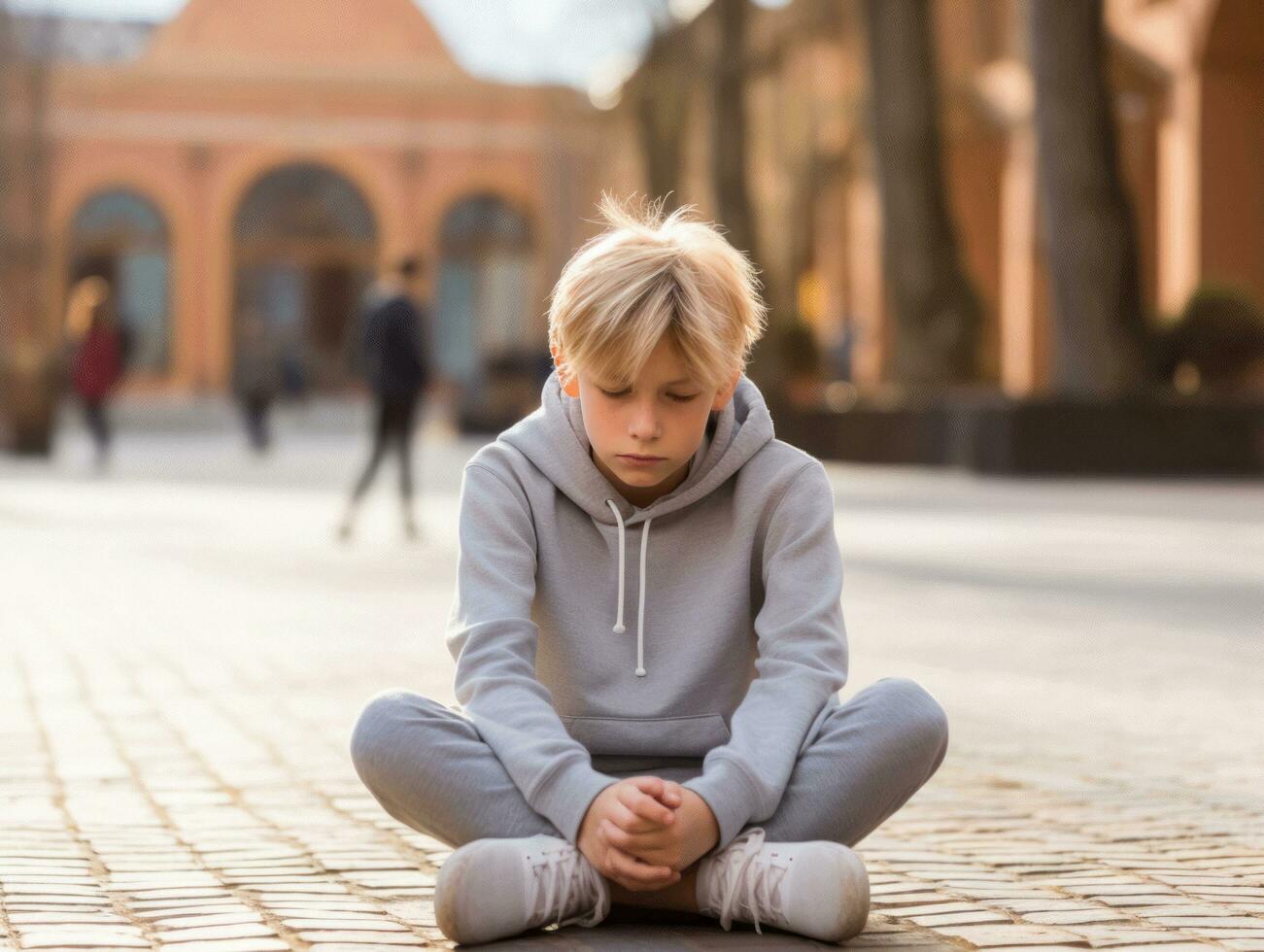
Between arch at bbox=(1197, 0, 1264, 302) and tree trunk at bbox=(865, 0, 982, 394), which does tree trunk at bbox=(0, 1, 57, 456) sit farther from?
arch at bbox=(1197, 0, 1264, 302)

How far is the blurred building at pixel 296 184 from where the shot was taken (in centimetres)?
5188

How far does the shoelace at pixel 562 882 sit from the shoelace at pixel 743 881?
17 cm

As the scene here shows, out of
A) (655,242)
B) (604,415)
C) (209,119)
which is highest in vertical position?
(209,119)

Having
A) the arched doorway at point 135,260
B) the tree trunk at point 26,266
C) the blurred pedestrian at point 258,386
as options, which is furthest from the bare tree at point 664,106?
the arched doorway at point 135,260

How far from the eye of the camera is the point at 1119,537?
517 inches

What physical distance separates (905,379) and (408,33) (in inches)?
1325

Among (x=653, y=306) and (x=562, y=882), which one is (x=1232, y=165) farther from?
(x=562, y=882)

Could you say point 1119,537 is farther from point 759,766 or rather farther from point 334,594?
point 759,766

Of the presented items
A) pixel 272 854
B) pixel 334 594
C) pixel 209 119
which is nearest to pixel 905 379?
pixel 334 594

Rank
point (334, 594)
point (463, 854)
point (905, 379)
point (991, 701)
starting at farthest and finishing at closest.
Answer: point (905, 379)
point (334, 594)
point (991, 701)
point (463, 854)

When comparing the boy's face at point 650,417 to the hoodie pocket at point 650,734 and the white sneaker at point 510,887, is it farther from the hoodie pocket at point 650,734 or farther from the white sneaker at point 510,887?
the white sneaker at point 510,887

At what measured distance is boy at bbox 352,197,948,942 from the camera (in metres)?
3.44

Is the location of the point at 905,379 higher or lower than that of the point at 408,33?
lower

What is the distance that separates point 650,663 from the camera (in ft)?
12.2
